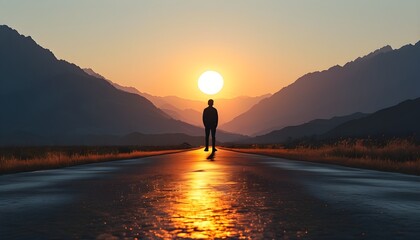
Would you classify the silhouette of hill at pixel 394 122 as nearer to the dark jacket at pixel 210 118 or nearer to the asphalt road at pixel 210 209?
the dark jacket at pixel 210 118

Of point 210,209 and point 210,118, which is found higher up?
point 210,118

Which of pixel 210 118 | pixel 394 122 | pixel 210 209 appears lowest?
pixel 210 209

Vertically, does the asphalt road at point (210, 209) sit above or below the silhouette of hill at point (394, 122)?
below

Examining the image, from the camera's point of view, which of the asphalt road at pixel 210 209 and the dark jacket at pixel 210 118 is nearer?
the asphalt road at pixel 210 209

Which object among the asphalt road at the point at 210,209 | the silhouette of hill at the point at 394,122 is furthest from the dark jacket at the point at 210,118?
the silhouette of hill at the point at 394,122

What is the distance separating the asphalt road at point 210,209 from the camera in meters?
8.30

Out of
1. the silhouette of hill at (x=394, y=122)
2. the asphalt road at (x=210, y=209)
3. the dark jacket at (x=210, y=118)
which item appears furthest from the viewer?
the silhouette of hill at (x=394, y=122)

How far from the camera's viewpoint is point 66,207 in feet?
36.6

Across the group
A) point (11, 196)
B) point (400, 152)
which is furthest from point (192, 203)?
point (400, 152)

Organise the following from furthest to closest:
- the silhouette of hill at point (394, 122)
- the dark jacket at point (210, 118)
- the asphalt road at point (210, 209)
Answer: the silhouette of hill at point (394, 122) → the dark jacket at point (210, 118) → the asphalt road at point (210, 209)

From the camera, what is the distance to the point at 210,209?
1063 centimetres

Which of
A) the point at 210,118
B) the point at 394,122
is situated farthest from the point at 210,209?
the point at 394,122

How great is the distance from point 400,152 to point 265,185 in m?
17.8

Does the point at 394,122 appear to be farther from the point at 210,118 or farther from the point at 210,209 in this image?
the point at 210,209
